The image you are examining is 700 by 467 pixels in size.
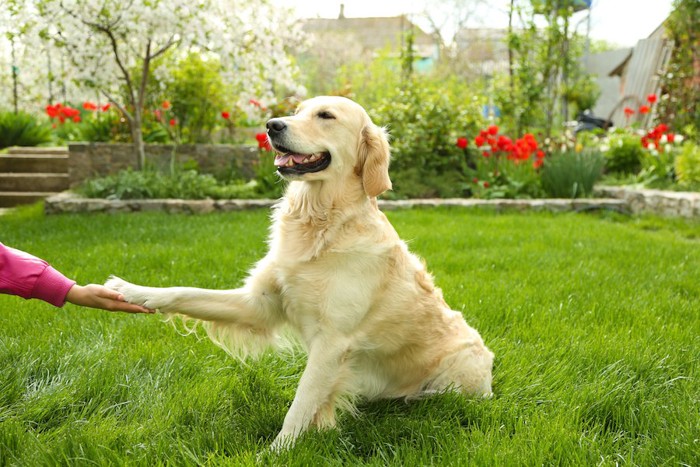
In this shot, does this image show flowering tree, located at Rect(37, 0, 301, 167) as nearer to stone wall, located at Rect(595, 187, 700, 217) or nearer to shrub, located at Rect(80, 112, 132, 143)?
shrub, located at Rect(80, 112, 132, 143)

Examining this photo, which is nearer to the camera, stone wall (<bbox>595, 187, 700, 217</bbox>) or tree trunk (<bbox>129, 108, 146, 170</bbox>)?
stone wall (<bbox>595, 187, 700, 217</bbox>)

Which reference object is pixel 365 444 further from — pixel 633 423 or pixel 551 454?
pixel 633 423

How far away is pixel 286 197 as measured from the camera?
2.70 metres

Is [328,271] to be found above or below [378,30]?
below

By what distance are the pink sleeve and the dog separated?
0.21 m

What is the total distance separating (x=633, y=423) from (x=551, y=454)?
514 millimetres

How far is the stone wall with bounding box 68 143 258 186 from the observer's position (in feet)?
27.2

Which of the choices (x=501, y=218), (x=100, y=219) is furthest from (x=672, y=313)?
(x=100, y=219)

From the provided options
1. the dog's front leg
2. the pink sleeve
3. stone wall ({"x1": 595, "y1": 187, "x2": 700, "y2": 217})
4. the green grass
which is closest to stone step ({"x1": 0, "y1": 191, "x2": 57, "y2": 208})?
the green grass

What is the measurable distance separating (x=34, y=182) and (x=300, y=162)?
7253mm

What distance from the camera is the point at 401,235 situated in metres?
5.94

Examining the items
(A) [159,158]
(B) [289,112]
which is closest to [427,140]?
(B) [289,112]

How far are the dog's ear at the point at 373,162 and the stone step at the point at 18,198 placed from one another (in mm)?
6878

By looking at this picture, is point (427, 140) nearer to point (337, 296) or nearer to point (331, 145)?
point (331, 145)
